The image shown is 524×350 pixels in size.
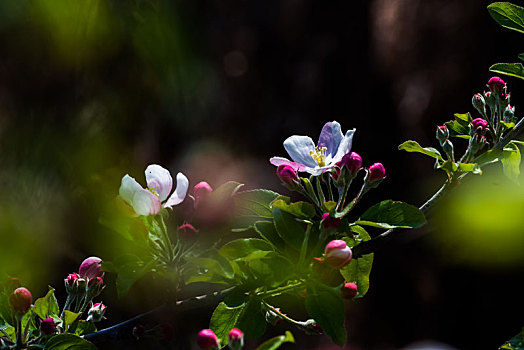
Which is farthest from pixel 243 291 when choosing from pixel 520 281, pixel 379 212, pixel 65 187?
pixel 520 281

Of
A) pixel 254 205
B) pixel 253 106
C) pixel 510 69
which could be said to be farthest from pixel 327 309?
pixel 253 106

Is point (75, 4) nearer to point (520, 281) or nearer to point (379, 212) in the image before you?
point (379, 212)

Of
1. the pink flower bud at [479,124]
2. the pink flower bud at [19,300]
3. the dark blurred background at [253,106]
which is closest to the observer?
the pink flower bud at [19,300]

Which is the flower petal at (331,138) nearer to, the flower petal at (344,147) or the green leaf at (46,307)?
the flower petal at (344,147)

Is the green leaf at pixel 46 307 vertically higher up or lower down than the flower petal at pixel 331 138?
lower down

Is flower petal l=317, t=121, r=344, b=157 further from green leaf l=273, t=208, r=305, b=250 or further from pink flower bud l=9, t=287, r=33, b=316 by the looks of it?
pink flower bud l=9, t=287, r=33, b=316

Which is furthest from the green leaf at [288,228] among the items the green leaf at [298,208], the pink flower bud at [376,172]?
the pink flower bud at [376,172]

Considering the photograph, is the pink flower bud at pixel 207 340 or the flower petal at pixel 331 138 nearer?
the pink flower bud at pixel 207 340

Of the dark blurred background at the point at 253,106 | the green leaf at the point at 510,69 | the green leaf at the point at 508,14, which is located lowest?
the dark blurred background at the point at 253,106

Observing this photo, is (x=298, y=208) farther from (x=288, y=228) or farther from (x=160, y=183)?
(x=160, y=183)
